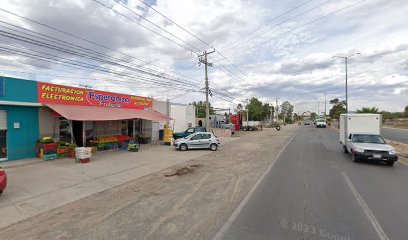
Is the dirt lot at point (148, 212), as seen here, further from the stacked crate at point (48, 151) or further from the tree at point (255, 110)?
the tree at point (255, 110)

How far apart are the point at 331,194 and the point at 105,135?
16.7 m

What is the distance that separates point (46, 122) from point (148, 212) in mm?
12274

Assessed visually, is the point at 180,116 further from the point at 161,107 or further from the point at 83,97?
the point at 83,97

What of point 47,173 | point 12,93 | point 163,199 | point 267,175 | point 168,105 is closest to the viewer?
point 163,199

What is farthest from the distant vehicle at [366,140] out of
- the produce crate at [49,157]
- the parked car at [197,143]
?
the produce crate at [49,157]

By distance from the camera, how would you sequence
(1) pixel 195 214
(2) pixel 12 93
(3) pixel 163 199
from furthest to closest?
(2) pixel 12 93 → (3) pixel 163 199 → (1) pixel 195 214

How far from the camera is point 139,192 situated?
23.2 feet

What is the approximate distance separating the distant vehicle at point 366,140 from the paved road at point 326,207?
1169 millimetres

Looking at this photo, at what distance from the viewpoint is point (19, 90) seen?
1216 cm

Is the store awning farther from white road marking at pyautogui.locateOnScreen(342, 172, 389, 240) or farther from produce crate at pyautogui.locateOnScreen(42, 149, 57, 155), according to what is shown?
white road marking at pyautogui.locateOnScreen(342, 172, 389, 240)

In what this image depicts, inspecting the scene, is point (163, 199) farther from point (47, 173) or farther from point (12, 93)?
point (12, 93)


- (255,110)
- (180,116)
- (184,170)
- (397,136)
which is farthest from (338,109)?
(184,170)

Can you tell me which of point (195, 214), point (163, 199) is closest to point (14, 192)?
point (163, 199)

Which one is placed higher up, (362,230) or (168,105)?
(168,105)
